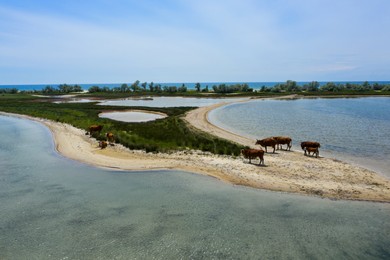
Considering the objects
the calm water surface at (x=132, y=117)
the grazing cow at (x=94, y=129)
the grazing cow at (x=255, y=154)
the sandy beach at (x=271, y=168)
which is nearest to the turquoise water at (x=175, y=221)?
the sandy beach at (x=271, y=168)

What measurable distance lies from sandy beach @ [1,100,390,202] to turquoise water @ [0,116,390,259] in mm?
1099

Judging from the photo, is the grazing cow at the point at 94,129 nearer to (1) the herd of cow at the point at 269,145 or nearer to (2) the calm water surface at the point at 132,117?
(1) the herd of cow at the point at 269,145

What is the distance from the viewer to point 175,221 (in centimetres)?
1359

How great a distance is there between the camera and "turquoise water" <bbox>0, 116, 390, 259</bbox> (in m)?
11.2

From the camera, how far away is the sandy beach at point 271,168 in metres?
16.9

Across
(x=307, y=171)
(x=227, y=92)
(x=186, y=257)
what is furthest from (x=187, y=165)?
(x=227, y=92)

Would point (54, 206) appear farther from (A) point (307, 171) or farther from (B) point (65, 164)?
(A) point (307, 171)

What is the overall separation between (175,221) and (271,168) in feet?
31.8

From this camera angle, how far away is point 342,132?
120 ft

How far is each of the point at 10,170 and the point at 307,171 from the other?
21.1 metres

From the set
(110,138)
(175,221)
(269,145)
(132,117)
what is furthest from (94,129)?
(175,221)

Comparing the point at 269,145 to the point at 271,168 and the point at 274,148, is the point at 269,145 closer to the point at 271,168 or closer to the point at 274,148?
the point at 274,148

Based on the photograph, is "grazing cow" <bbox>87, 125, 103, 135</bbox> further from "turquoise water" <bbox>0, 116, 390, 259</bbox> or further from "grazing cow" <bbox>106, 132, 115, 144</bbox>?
"turquoise water" <bbox>0, 116, 390, 259</bbox>

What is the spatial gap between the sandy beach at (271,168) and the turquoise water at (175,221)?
3.60 feet
